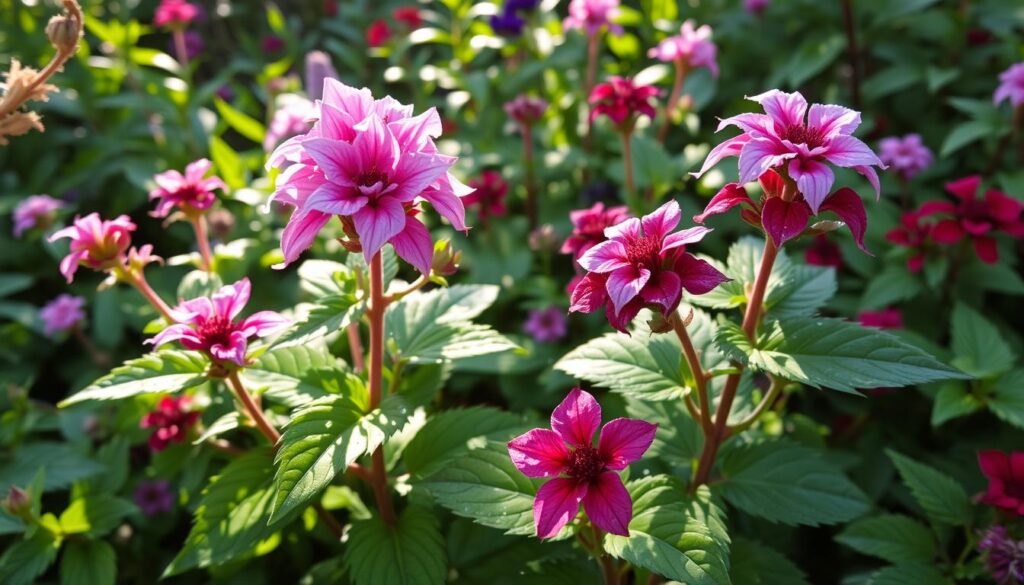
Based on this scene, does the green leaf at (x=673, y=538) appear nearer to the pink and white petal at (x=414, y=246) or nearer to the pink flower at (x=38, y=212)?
the pink and white petal at (x=414, y=246)

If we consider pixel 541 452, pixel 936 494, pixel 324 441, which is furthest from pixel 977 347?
pixel 324 441

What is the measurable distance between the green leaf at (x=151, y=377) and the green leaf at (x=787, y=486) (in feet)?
3.08

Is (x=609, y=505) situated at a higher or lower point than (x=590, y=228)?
lower

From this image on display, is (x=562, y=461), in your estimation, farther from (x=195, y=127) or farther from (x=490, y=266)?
(x=195, y=127)

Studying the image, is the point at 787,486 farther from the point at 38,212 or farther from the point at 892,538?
the point at 38,212

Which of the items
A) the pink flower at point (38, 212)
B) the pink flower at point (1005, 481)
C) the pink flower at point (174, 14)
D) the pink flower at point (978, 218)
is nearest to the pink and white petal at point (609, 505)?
the pink flower at point (1005, 481)

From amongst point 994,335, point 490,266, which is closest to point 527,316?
point 490,266

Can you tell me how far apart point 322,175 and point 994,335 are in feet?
5.20

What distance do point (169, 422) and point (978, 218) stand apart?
1998mm

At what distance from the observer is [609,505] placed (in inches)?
39.6

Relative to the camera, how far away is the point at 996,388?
1598 millimetres

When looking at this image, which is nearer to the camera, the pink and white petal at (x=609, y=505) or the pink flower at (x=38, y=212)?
the pink and white petal at (x=609, y=505)

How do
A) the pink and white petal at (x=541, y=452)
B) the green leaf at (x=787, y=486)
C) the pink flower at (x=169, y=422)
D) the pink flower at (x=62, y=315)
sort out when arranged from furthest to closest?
the pink flower at (x=62, y=315), the pink flower at (x=169, y=422), the green leaf at (x=787, y=486), the pink and white petal at (x=541, y=452)

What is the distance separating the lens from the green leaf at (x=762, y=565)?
1327mm
